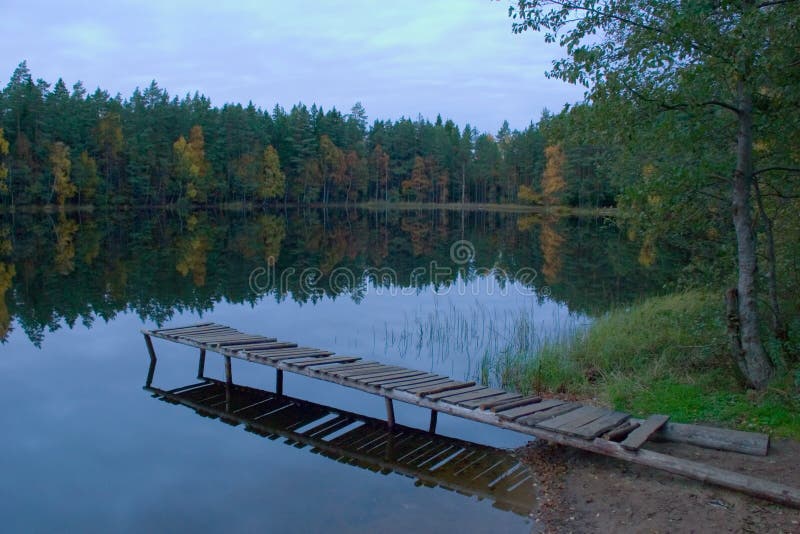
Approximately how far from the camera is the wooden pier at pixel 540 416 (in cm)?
678

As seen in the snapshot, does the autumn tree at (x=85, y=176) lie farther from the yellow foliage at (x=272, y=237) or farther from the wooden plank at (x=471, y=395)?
the wooden plank at (x=471, y=395)

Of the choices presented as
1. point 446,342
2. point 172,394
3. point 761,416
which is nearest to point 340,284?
point 446,342

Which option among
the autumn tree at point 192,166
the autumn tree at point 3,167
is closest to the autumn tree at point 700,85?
the autumn tree at point 3,167

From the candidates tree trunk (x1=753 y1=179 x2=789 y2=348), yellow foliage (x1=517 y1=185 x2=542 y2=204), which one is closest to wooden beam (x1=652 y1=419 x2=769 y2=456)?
tree trunk (x1=753 y1=179 x2=789 y2=348)

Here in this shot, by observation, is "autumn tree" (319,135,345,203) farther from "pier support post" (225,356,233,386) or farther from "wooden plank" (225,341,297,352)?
A: "pier support post" (225,356,233,386)

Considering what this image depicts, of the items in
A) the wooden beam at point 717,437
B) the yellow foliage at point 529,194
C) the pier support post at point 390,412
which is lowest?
the pier support post at point 390,412

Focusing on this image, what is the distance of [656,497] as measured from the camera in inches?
262

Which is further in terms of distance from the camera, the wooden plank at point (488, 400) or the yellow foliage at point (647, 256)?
the yellow foliage at point (647, 256)

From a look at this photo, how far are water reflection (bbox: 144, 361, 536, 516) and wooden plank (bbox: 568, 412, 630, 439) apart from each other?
0.89 metres

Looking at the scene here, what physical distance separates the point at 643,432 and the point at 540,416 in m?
1.25

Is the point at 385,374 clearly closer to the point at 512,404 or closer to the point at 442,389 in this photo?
the point at 442,389

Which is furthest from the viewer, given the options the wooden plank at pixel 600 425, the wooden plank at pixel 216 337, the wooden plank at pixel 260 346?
the wooden plank at pixel 216 337

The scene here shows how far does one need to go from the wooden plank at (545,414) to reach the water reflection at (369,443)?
0.68m

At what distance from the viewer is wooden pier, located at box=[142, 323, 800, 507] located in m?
6.78
